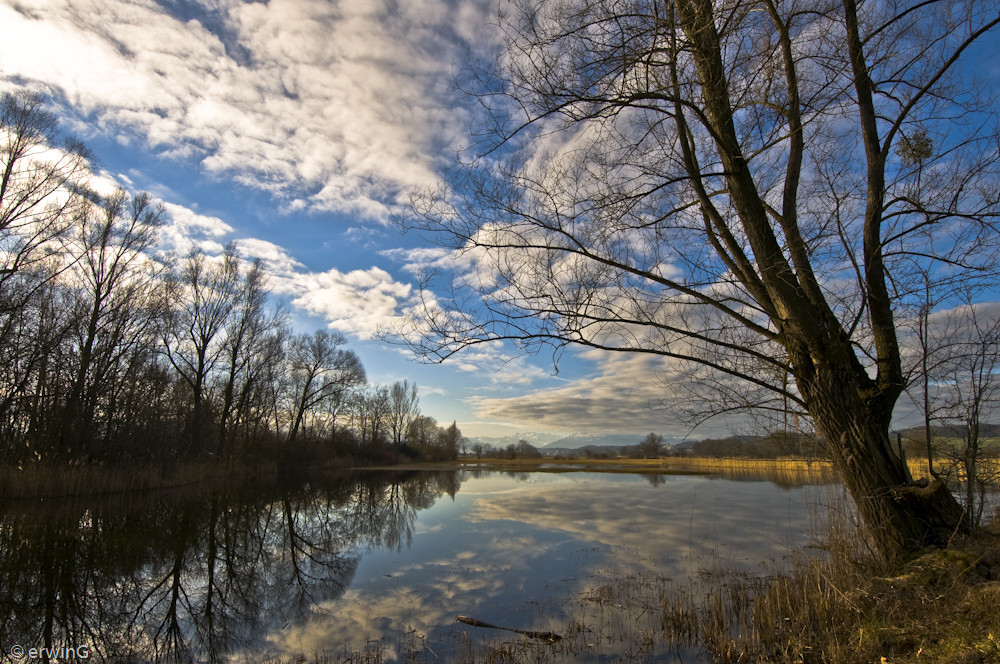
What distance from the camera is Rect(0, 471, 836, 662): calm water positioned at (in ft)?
18.1

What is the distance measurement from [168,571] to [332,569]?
278cm

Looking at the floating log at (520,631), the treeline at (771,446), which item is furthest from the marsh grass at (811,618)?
the treeline at (771,446)

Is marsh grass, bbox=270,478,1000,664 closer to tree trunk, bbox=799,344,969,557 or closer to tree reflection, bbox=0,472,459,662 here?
tree trunk, bbox=799,344,969,557

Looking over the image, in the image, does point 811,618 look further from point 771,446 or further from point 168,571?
point 168,571

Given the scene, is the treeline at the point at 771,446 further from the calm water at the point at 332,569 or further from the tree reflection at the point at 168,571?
the tree reflection at the point at 168,571

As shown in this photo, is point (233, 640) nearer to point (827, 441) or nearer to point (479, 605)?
point (479, 605)

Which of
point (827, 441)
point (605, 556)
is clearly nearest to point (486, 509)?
point (605, 556)

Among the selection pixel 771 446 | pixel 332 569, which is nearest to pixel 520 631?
pixel 771 446

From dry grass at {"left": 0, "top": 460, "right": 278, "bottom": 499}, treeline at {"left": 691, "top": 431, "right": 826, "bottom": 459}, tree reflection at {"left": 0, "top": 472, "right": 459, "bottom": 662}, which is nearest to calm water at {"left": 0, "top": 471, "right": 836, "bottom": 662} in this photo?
tree reflection at {"left": 0, "top": 472, "right": 459, "bottom": 662}

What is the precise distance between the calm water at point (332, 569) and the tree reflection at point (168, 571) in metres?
0.03

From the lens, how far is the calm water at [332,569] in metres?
5.52

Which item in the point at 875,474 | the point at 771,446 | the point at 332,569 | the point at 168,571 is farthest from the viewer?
the point at 332,569

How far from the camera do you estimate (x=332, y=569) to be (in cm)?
891

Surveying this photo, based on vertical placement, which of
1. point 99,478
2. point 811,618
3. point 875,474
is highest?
point 875,474
